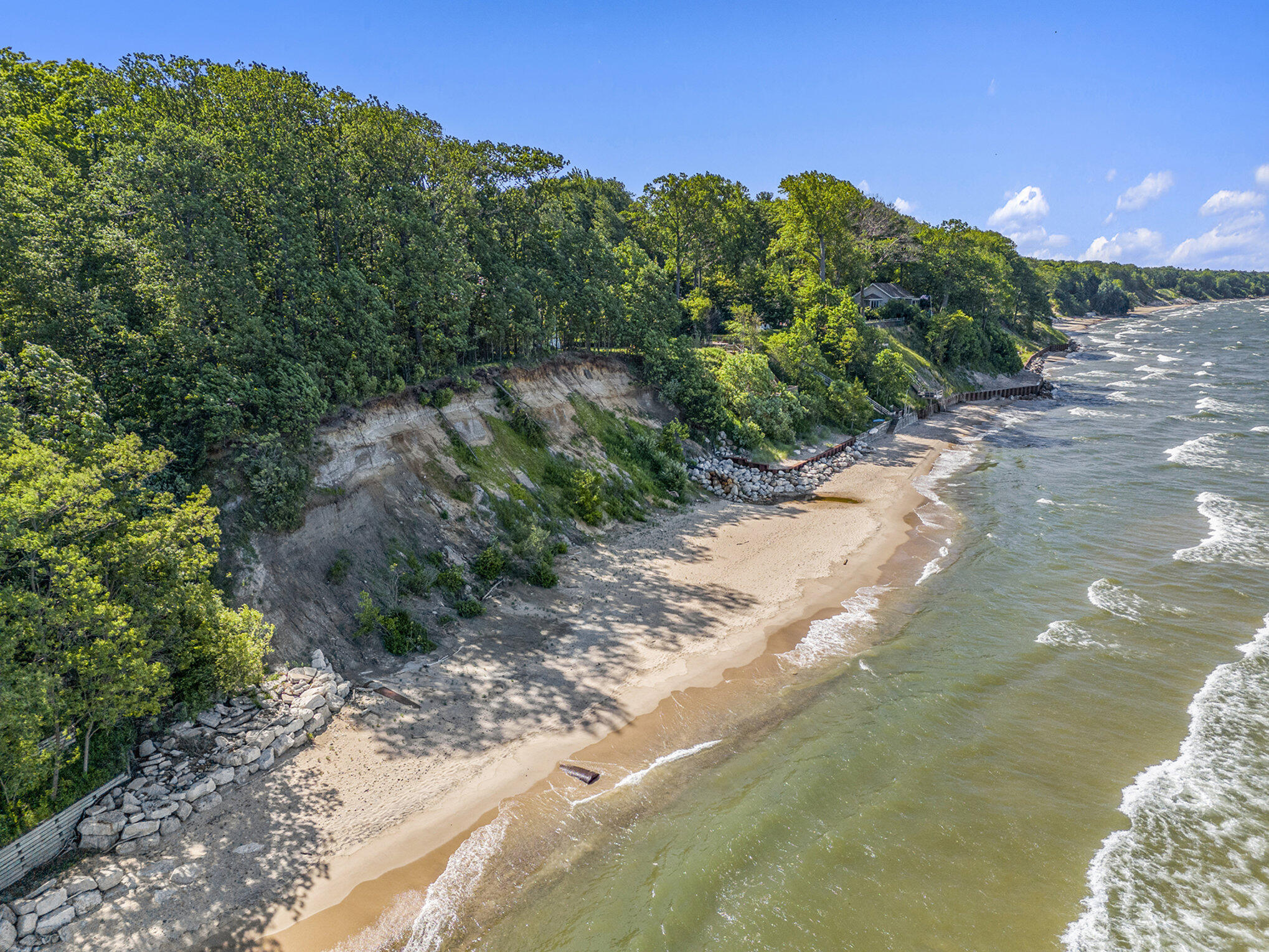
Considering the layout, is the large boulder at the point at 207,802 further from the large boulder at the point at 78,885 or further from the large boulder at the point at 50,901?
the large boulder at the point at 50,901

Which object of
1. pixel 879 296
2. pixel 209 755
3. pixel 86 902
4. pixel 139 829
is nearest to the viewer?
pixel 86 902

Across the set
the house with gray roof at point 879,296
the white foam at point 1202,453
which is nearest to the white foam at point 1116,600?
the white foam at point 1202,453

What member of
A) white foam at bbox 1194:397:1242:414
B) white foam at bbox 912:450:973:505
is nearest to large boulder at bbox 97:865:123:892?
white foam at bbox 912:450:973:505

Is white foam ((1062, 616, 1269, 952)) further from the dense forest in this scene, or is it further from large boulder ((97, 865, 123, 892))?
the dense forest

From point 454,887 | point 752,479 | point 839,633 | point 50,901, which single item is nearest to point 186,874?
point 50,901

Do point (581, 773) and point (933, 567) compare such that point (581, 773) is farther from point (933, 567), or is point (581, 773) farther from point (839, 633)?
point (933, 567)
